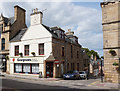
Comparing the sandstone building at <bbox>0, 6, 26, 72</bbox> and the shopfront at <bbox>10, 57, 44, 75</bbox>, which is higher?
the sandstone building at <bbox>0, 6, 26, 72</bbox>

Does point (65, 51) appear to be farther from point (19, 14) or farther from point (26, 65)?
point (19, 14)

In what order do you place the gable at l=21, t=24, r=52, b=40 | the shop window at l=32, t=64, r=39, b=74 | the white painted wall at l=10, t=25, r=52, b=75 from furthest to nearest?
the shop window at l=32, t=64, r=39, b=74, the gable at l=21, t=24, r=52, b=40, the white painted wall at l=10, t=25, r=52, b=75

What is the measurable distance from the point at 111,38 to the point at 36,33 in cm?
1264

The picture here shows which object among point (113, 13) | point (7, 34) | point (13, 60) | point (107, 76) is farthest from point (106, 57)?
point (7, 34)

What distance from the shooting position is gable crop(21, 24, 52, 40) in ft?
72.5

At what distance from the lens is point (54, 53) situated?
856 inches

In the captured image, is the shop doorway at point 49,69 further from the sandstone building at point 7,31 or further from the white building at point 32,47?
the sandstone building at point 7,31

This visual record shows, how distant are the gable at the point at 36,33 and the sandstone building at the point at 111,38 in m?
9.07

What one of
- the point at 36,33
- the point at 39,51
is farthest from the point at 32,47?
the point at 36,33

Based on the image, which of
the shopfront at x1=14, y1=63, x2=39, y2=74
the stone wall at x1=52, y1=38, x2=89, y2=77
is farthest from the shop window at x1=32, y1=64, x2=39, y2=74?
the stone wall at x1=52, y1=38, x2=89, y2=77

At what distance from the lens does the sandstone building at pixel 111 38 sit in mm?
16625

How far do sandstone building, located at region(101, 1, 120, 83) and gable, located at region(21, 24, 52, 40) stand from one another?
9.07 metres

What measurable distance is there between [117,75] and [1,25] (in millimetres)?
24542

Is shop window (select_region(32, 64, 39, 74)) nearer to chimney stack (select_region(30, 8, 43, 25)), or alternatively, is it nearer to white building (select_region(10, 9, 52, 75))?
white building (select_region(10, 9, 52, 75))
